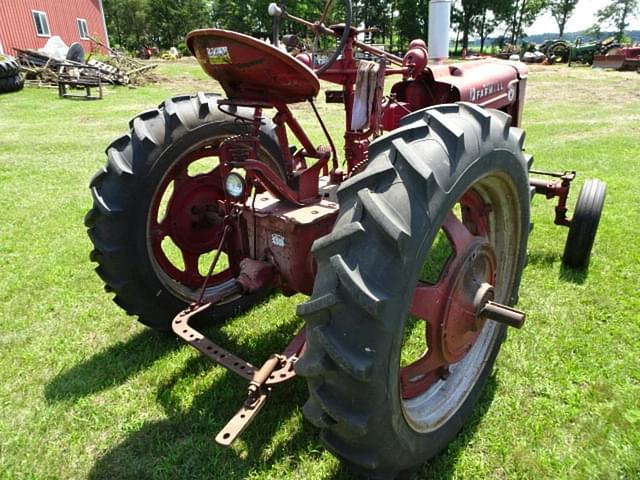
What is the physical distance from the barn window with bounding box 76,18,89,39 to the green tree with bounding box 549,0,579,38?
48.2 m

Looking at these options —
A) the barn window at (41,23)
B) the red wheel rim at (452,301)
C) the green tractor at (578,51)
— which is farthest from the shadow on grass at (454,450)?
the green tractor at (578,51)

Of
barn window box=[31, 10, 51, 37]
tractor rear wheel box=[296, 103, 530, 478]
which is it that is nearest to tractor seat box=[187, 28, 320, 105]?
tractor rear wheel box=[296, 103, 530, 478]

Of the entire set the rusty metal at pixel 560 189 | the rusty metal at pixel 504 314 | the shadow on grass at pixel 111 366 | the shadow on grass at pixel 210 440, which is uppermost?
the rusty metal at pixel 504 314

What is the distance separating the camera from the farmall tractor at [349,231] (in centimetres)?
152

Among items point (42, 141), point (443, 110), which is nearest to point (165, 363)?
point (443, 110)

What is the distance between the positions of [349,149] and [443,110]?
1170mm

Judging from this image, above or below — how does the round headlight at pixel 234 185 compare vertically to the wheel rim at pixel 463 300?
above

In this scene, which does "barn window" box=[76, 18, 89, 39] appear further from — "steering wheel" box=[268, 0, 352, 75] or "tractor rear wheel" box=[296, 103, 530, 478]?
"tractor rear wheel" box=[296, 103, 530, 478]

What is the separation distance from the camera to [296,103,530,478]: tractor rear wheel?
58.4 inches

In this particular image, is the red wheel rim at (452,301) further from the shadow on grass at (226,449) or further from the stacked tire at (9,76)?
the stacked tire at (9,76)

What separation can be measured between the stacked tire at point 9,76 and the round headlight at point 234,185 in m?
16.9

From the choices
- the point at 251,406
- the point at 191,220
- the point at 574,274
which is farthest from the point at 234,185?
the point at 574,274

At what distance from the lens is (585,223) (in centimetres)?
363

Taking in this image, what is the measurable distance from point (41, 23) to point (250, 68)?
2697cm
